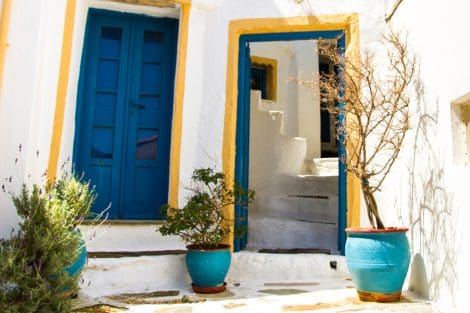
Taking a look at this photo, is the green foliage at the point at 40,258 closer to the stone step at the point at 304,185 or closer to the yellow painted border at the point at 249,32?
the yellow painted border at the point at 249,32

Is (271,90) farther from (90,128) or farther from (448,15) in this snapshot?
(448,15)

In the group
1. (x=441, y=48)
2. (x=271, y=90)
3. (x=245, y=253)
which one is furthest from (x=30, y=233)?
(x=271, y=90)

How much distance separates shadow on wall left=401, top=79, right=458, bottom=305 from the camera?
302 cm

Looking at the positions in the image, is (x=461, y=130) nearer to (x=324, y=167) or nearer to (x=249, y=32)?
(x=249, y=32)

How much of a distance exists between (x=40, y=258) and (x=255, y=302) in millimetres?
1735

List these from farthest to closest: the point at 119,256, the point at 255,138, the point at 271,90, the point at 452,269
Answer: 1. the point at 271,90
2. the point at 255,138
3. the point at 119,256
4. the point at 452,269

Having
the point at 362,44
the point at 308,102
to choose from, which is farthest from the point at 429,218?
the point at 308,102

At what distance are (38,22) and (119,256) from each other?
243 centimetres

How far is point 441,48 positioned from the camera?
318 cm

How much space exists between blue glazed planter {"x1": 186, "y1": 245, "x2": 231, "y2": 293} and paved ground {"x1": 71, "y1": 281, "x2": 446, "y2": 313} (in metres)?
0.12

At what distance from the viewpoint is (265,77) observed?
30.0ft

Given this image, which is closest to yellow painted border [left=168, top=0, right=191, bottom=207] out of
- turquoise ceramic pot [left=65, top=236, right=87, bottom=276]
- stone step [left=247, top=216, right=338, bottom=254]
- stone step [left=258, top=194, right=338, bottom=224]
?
stone step [left=247, top=216, right=338, bottom=254]

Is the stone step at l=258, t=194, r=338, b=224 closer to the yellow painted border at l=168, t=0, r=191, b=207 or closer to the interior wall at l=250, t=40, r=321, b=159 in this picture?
the yellow painted border at l=168, t=0, r=191, b=207

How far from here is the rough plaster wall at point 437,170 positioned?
2.85 meters
